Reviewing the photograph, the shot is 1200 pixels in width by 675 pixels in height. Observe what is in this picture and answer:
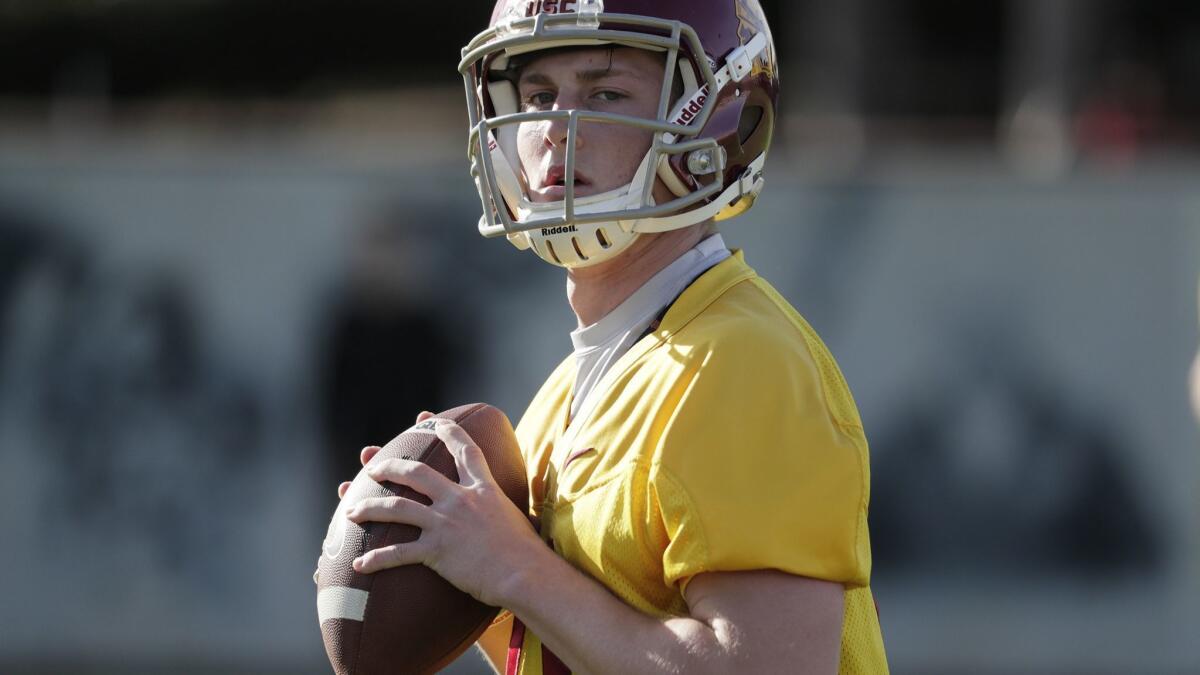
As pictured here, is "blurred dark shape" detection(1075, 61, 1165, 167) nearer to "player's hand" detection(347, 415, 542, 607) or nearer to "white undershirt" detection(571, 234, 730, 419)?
"white undershirt" detection(571, 234, 730, 419)

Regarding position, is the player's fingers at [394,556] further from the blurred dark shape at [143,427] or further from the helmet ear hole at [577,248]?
the blurred dark shape at [143,427]

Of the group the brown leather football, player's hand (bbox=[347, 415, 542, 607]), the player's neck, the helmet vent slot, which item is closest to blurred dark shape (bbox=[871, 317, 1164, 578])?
the helmet vent slot

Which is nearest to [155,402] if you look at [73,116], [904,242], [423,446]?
[904,242]

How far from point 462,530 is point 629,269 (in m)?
0.50

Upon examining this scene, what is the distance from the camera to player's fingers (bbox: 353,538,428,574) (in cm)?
219

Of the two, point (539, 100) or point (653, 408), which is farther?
point (539, 100)

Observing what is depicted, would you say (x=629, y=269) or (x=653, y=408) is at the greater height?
(x=629, y=269)

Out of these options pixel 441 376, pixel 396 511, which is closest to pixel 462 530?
pixel 396 511

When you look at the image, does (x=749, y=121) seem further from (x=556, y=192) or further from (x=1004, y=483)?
(x=1004, y=483)

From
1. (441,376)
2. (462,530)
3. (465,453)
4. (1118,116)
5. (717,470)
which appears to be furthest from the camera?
(1118,116)

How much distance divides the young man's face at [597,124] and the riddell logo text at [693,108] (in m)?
0.04

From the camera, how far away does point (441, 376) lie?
6508mm

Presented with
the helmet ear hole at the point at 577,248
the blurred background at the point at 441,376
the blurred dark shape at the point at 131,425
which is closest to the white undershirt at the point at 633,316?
the helmet ear hole at the point at 577,248

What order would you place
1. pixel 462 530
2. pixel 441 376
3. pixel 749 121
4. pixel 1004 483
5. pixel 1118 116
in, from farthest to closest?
pixel 1118 116, pixel 441 376, pixel 1004 483, pixel 749 121, pixel 462 530
